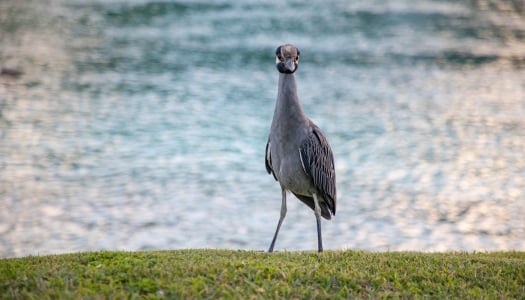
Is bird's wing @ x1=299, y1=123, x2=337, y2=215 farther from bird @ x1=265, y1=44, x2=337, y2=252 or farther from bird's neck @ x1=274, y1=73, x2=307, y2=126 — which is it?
bird's neck @ x1=274, y1=73, x2=307, y2=126

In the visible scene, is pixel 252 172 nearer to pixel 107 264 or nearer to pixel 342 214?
pixel 342 214

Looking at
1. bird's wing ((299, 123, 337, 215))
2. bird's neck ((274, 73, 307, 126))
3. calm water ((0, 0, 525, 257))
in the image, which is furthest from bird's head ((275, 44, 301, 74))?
calm water ((0, 0, 525, 257))

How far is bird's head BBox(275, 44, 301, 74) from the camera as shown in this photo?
8.85m

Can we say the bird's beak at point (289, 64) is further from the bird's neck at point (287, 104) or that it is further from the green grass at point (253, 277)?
the green grass at point (253, 277)

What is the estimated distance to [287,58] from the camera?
29.2ft

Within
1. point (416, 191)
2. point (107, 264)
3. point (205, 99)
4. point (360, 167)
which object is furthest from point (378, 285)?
point (205, 99)

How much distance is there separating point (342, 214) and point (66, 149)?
787cm

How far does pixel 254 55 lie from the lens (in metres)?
32.4

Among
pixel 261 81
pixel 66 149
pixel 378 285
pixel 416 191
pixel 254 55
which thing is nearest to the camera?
pixel 378 285

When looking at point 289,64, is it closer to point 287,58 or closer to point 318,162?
point 287,58

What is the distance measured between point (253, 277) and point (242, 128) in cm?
1513

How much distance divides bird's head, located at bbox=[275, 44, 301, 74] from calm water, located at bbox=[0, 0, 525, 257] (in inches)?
241

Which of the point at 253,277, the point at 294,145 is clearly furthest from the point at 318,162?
the point at 253,277

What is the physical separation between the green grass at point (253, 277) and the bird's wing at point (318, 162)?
982mm
